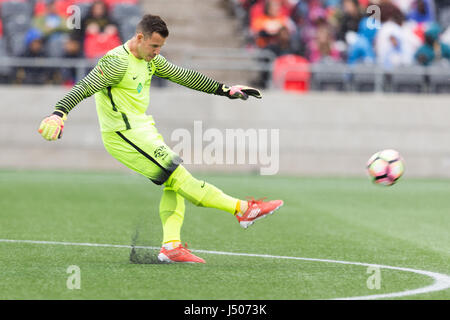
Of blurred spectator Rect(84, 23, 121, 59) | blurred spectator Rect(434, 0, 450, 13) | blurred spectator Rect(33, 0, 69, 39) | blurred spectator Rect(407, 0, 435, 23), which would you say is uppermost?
blurred spectator Rect(434, 0, 450, 13)

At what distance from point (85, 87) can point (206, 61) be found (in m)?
11.8

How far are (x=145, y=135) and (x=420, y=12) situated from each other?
1468 centimetres

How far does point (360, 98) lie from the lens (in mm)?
19344

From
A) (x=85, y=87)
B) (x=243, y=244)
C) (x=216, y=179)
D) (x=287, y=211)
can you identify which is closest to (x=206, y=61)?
(x=216, y=179)

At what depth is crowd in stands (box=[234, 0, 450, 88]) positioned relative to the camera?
64.2 feet

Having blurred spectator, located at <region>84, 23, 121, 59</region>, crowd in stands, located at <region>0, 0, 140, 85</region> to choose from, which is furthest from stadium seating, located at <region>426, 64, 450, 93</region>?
blurred spectator, located at <region>84, 23, 121, 59</region>

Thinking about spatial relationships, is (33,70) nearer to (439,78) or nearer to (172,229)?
(439,78)

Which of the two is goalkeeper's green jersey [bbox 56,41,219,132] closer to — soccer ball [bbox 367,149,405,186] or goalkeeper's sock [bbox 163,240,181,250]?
goalkeeper's sock [bbox 163,240,181,250]

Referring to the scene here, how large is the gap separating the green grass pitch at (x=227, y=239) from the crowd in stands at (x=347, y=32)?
3831 millimetres

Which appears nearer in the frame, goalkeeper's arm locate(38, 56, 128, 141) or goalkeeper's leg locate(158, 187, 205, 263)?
goalkeeper's arm locate(38, 56, 128, 141)

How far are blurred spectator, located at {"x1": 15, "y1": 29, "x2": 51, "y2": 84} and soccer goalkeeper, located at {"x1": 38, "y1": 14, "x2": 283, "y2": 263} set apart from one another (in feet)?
37.7

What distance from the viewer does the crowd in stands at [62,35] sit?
62.0 ft

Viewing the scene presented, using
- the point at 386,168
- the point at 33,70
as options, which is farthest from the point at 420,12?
the point at 386,168

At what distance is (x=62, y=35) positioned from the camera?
19.2 meters
